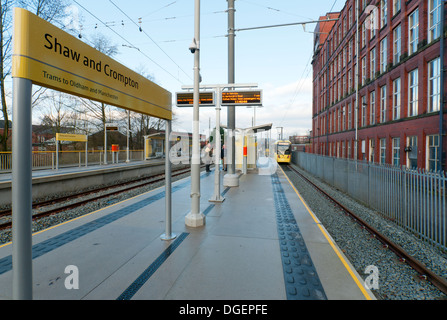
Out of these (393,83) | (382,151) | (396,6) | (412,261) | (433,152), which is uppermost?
(396,6)

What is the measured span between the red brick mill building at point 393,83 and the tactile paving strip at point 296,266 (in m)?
10.5

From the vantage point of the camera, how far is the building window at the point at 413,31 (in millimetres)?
16641

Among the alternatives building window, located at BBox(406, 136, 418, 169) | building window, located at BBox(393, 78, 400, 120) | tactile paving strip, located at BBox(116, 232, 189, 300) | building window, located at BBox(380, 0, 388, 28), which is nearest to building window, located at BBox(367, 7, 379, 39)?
building window, located at BBox(380, 0, 388, 28)

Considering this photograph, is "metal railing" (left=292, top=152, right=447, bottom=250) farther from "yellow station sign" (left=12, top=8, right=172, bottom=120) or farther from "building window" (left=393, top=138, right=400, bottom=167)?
"building window" (left=393, top=138, right=400, bottom=167)

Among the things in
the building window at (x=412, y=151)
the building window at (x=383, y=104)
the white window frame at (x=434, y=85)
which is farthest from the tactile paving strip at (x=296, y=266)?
the building window at (x=383, y=104)

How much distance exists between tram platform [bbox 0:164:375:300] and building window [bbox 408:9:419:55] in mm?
16683

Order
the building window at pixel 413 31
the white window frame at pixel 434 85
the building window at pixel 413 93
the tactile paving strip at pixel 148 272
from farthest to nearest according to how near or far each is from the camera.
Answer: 1. the building window at pixel 413 93
2. the building window at pixel 413 31
3. the white window frame at pixel 434 85
4. the tactile paving strip at pixel 148 272

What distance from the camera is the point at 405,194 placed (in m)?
6.93

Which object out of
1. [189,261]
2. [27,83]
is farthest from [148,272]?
[27,83]

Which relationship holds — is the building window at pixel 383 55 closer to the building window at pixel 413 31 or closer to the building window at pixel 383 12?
the building window at pixel 383 12

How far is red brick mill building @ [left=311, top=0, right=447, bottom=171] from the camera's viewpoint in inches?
590

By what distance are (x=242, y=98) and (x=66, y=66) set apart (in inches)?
305

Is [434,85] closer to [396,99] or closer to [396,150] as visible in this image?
[396,99]
